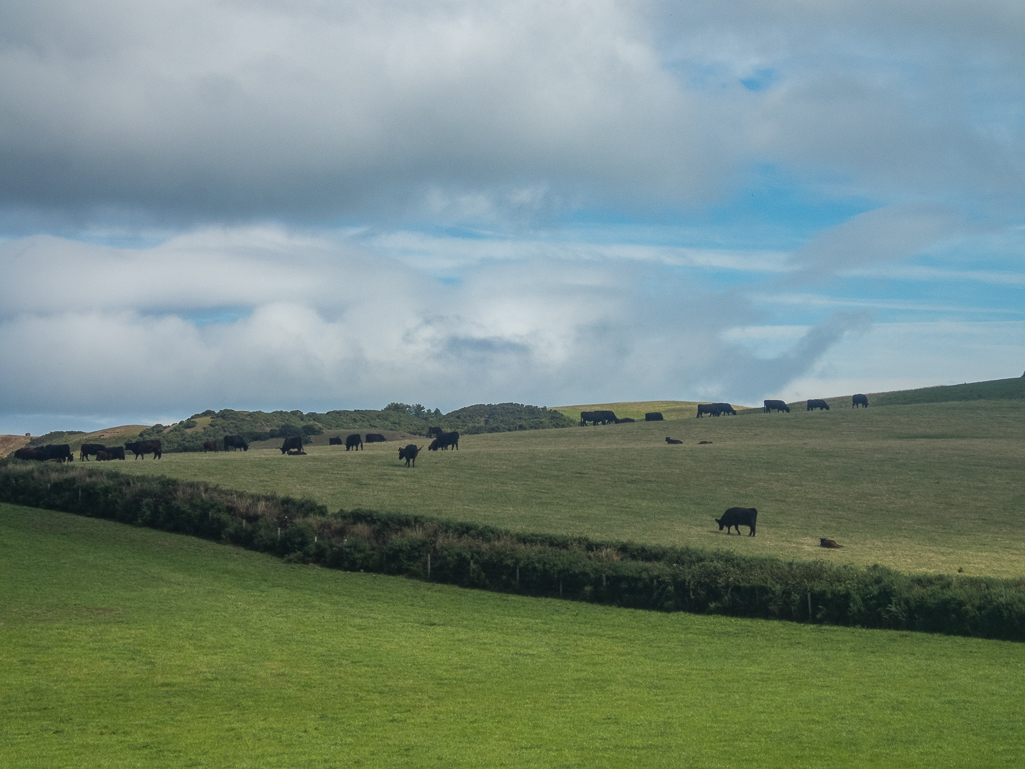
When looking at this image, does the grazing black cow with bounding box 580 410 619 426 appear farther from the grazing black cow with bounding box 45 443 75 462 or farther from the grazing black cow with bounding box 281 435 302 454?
the grazing black cow with bounding box 45 443 75 462

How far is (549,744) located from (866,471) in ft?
144

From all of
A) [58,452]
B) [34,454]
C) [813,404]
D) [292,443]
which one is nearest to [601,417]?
[813,404]

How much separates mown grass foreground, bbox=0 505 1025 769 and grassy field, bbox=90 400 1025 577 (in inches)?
374

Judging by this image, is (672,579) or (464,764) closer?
(464,764)

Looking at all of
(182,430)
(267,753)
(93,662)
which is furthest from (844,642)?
(182,430)

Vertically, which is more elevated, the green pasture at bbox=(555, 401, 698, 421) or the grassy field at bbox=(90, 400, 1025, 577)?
the green pasture at bbox=(555, 401, 698, 421)

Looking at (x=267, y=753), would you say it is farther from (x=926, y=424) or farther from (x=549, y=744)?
(x=926, y=424)

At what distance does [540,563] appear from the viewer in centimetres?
3269

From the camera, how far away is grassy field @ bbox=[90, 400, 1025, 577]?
3812cm

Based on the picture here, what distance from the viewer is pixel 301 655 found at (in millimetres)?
23359

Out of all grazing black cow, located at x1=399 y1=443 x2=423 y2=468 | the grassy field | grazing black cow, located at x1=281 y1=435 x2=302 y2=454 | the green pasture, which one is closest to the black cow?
the grassy field

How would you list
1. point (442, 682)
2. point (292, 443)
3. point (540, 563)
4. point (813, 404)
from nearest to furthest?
1. point (442, 682)
2. point (540, 563)
3. point (292, 443)
4. point (813, 404)

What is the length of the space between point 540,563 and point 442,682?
11.8 m

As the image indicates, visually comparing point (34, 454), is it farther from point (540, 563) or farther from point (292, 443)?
point (540, 563)
